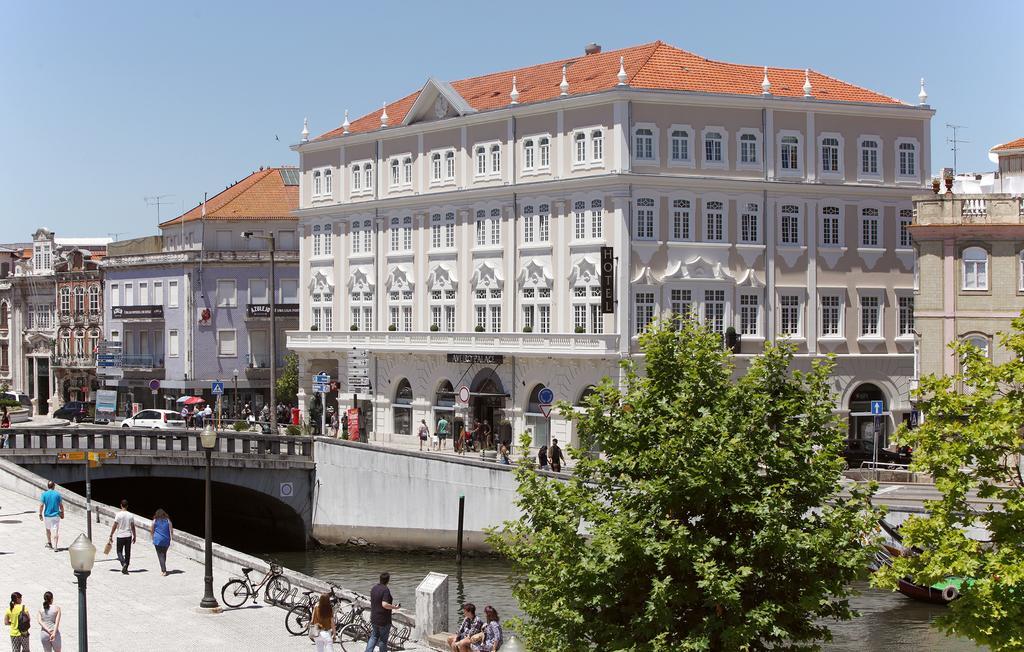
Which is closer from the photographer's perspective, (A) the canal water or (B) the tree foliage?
(A) the canal water

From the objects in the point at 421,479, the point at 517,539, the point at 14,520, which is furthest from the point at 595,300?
the point at 517,539

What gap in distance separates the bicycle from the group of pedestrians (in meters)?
8.41

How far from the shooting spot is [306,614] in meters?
38.3

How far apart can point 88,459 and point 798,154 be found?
35.7 meters

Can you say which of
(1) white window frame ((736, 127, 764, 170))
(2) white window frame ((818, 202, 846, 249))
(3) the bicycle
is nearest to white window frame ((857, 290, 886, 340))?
(2) white window frame ((818, 202, 846, 249))

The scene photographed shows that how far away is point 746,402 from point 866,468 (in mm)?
35120

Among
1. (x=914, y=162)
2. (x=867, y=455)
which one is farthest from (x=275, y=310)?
(x=867, y=455)

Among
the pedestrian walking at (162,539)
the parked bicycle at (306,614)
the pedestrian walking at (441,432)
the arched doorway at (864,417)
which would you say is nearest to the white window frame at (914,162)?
the arched doorway at (864,417)

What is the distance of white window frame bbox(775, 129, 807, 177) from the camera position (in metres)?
72.1

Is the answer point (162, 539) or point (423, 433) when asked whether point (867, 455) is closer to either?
point (423, 433)

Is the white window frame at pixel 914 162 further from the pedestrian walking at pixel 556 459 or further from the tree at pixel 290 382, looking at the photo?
the tree at pixel 290 382

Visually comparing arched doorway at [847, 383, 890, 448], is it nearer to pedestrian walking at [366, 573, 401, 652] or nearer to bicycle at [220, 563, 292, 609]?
bicycle at [220, 563, 292, 609]

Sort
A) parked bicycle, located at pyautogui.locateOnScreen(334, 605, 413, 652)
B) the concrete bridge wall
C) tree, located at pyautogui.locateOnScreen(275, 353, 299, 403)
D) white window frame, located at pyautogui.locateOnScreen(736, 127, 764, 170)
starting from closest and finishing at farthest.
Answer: parked bicycle, located at pyautogui.locateOnScreen(334, 605, 413, 652) < the concrete bridge wall < white window frame, located at pyautogui.locateOnScreen(736, 127, 764, 170) < tree, located at pyautogui.locateOnScreen(275, 353, 299, 403)

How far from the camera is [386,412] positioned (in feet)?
268
